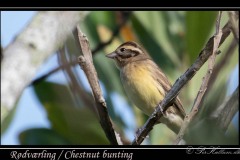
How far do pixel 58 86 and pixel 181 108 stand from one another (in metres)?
0.98

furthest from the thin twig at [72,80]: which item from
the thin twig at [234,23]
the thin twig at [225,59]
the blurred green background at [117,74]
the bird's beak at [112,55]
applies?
the bird's beak at [112,55]

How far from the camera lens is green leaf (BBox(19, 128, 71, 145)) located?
438cm

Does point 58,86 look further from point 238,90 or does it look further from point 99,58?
point 238,90

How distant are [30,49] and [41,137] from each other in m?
2.17

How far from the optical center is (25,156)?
303 centimetres

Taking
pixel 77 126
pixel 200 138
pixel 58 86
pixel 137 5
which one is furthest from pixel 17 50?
pixel 77 126

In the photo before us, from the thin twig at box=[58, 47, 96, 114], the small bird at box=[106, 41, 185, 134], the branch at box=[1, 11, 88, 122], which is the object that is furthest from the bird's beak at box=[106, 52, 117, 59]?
the branch at box=[1, 11, 88, 122]

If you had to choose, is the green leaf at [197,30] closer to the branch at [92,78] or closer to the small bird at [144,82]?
the small bird at [144,82]

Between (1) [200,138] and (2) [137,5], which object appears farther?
(2) [137,5]

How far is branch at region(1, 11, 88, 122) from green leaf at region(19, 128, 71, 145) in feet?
5.73

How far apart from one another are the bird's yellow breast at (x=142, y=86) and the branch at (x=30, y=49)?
208cm

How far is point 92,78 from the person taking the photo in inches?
117

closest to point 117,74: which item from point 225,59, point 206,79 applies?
point 225,59

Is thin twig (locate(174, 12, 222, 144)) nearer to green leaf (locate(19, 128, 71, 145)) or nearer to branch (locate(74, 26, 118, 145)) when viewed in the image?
branch (locate(74, 26, 118, 145))
